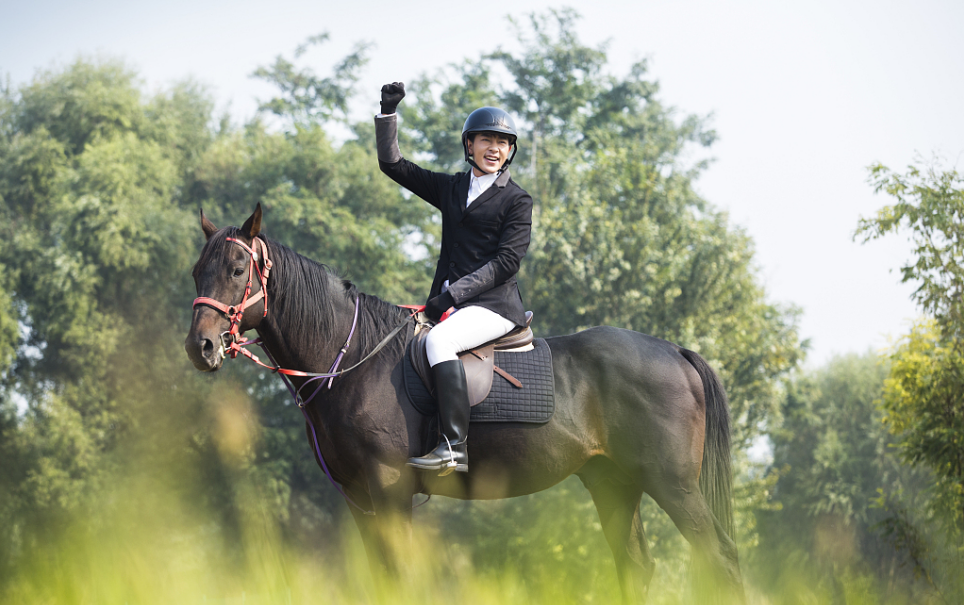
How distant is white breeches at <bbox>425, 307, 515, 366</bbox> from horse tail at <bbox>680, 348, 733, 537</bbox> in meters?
1.47

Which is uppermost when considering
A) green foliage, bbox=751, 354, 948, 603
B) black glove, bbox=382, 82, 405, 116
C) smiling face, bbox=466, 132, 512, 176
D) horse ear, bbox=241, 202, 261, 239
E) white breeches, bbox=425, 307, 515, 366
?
black glove, bbox=382, 82, 405, 116

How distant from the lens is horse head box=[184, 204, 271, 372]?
4.05 m

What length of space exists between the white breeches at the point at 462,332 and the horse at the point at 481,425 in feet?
0.99

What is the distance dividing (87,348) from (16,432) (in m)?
3.11

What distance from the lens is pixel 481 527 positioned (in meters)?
21.2

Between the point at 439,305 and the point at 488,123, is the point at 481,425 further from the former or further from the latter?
the point at 488,123

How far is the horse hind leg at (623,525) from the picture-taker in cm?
529

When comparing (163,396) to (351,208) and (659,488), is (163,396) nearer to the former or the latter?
(351,208)

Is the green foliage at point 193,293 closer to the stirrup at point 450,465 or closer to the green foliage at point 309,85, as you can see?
the green foliage at point 309,85

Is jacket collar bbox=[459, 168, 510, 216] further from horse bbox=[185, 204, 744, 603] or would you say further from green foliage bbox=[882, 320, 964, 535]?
green foliage bbox=[882, 320, 964, 535]

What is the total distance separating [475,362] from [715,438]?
189 centimetres

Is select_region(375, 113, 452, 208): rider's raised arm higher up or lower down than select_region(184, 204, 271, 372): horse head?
higher up

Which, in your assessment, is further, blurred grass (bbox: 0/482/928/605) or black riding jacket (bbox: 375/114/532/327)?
black riding jacket (bbox: 375/114/532/327)

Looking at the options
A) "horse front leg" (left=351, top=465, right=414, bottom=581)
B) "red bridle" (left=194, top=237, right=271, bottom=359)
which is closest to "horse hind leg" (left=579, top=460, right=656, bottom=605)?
"horse front leg" (left=351, top=465, right=414, bottom=581)
